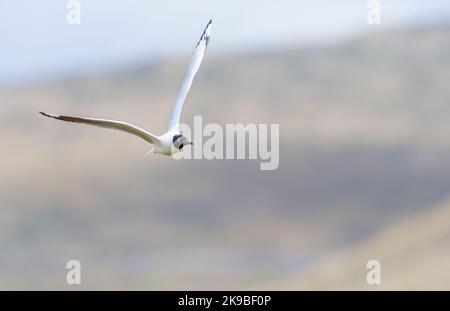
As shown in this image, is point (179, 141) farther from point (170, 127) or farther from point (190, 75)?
point (190, 75)

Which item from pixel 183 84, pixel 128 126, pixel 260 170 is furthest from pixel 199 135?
pixel 260 170

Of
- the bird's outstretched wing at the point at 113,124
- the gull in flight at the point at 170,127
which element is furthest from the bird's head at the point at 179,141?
the bird's outstretched wing at the point at 113,124

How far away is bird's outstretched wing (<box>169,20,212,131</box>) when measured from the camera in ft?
23.5

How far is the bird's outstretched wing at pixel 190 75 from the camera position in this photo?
7154mm

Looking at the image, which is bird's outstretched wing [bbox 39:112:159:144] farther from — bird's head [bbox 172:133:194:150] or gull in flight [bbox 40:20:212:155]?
bird's head [bbox 172:133:194:150]

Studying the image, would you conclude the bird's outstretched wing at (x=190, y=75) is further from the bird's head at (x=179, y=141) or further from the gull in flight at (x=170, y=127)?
the bird's head at (x=179, y=141)

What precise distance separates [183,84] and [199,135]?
247 inches

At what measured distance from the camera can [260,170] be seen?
1060 inches

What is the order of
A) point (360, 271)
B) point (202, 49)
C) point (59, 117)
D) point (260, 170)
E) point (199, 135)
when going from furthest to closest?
1. point (260, 170)
2. point (360, 271)
3. point (199, 135)
4. point (202, 49)
5. point (59, 117)

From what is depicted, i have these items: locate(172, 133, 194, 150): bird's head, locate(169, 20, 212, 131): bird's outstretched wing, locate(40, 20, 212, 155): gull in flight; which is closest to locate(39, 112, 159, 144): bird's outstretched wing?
locate(40, 20, 212, 155): gull in flight

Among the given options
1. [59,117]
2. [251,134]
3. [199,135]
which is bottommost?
[59,117]

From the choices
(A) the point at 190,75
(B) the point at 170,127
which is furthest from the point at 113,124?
(A) the point at 190,75

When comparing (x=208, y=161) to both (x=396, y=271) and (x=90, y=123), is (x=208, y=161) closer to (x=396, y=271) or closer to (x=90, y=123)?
(x=396, y=271)

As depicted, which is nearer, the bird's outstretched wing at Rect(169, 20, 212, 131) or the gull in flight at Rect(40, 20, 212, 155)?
the gull in flight at Rect(40, 20, 212, 155)
